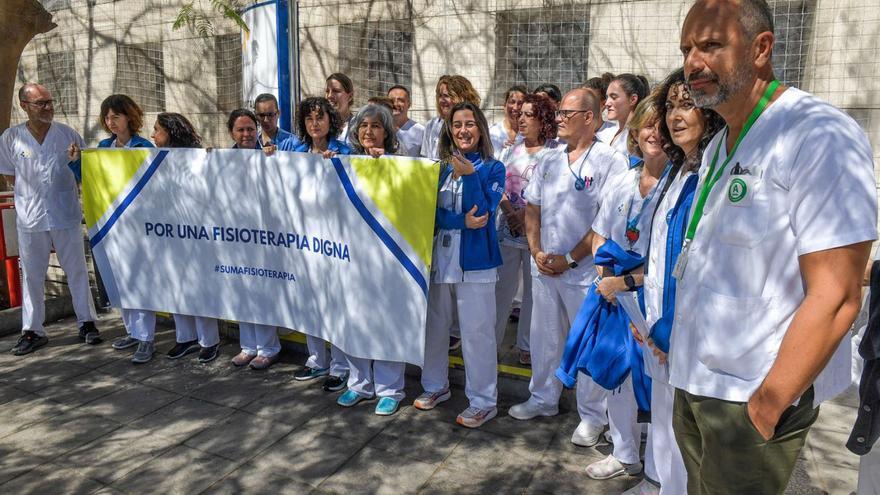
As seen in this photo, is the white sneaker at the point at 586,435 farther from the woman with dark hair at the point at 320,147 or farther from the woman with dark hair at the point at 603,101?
the woman with dark hair at the point at 603,101

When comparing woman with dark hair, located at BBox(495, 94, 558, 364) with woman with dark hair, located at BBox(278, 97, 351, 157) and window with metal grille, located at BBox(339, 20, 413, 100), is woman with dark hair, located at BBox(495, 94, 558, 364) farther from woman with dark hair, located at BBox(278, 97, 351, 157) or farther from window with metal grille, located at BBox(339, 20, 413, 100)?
window with metal grille, located at BBox(339, 20, 413, 100)

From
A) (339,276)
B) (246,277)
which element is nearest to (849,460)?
(339,276)

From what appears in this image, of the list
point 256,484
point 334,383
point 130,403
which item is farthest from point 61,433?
point 334,383

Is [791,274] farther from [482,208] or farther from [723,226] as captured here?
[482,208]

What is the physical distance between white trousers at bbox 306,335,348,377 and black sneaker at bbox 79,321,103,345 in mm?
2120

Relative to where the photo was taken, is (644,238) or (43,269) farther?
(43,269)

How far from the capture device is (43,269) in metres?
5.66

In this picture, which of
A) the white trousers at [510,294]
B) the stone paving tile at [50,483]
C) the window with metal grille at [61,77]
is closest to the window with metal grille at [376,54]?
the white trousers at [510,294]

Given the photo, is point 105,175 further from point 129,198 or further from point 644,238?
point 644,238

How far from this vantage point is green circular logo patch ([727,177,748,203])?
167cm

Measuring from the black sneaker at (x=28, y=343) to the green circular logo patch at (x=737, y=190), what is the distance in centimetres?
579

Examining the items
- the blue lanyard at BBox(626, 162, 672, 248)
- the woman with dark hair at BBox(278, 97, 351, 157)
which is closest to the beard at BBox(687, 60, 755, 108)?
the blue lanyard at BBox(626, 162, 672, 248)

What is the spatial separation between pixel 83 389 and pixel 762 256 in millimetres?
4685

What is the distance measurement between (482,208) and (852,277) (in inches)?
99.2
